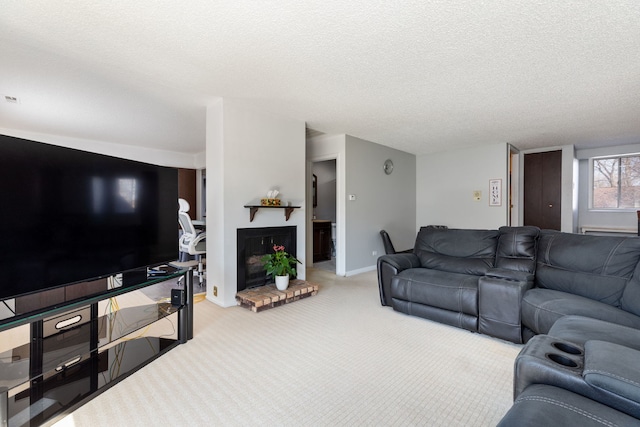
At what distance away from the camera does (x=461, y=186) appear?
6098 millimetres

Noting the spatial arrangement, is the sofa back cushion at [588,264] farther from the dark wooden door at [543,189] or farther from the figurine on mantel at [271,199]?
the dark wooden door at [543,189]

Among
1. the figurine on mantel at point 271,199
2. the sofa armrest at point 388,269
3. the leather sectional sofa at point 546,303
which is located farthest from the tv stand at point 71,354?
the leather sectional sofa at point 546,303

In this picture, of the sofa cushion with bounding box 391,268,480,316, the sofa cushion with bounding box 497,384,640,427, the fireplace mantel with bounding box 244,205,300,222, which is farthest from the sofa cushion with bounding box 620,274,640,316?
the fireplace mantel with bounding box 244,205,300,222

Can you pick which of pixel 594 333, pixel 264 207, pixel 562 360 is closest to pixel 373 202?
pixel 264 207

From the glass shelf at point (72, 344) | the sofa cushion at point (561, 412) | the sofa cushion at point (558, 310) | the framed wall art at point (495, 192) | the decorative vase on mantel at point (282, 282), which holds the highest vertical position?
the framed wall art at point (495, 192)

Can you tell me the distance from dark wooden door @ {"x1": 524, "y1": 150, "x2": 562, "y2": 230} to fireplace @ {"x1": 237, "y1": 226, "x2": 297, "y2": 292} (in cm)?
573

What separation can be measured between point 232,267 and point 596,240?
362 cm

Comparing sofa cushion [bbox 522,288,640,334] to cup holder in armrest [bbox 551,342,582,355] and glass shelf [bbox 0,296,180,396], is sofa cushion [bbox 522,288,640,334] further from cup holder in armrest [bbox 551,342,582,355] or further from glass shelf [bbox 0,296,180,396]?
glass shelf [bbox 0,296,180,396]

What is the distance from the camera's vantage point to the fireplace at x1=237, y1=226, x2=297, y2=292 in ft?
11.4

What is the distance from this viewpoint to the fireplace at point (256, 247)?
11.4 feet

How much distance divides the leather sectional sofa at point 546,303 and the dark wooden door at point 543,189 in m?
4.32

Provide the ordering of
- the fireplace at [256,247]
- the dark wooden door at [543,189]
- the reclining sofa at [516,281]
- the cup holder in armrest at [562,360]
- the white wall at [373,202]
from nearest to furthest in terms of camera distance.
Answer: the cup holder in armrest at [562,360], the reclining sofa at [516,281], the fireplace at [256,247], the white wall at [373,202], the dark wooden door at [543,189]

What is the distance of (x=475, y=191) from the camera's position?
19.4 feet

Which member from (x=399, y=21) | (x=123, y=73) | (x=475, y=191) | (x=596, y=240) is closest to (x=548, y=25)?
(x=399, y=21)
